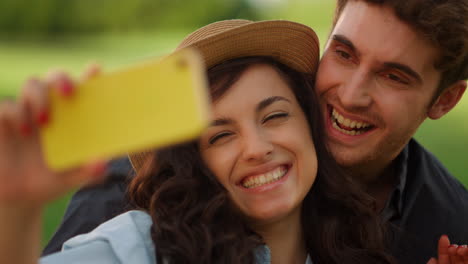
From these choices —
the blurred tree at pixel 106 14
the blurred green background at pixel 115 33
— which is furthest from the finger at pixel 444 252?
the blurred tree at pixel 106 14

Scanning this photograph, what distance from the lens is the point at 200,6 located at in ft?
138

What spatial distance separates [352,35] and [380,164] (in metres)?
0.82

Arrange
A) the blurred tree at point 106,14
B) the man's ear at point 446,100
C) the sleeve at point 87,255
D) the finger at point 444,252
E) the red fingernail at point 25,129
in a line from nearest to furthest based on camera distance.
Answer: the red fingernail at point 25,129 → the sleeve at point 87,255 → the finger at point 444,252 → the man's ear at point 446,100 → the blurred tree at point 106,14

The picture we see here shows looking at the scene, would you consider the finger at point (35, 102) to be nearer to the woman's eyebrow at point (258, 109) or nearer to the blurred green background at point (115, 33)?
the woman's eyebrow at point (258, 109)

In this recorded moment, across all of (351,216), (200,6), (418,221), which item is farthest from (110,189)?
(200,6)

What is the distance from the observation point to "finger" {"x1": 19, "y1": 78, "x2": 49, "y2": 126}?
1338mm

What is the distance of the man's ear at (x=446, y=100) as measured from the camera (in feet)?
11.6

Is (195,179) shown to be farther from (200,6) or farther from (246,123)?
(200,6)

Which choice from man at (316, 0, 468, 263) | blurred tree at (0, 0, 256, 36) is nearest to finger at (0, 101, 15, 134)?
man at (316, 0, 468, 263)

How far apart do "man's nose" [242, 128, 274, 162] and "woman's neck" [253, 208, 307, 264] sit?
1.19 ft

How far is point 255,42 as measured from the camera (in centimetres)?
268

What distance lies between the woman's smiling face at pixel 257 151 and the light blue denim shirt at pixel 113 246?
396 mm

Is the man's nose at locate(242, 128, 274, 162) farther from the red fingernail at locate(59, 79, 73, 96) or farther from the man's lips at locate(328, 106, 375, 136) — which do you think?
the red fingernail at locate(59, 79, 73, 96)

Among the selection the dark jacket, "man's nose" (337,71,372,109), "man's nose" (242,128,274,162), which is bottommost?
the dark jacket
